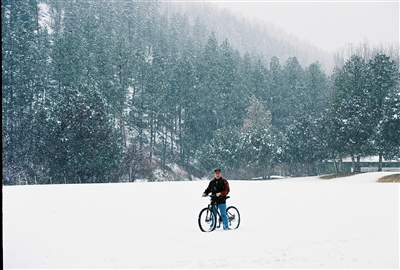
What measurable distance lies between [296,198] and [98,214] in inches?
413

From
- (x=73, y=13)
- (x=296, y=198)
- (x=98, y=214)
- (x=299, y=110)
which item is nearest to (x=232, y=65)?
(x=299, y=110)

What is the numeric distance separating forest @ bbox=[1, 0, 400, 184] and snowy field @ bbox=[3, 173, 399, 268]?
3208 centimetres

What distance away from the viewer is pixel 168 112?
8869cm

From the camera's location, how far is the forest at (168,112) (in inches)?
2194

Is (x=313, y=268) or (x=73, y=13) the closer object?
(x=313, y=268)

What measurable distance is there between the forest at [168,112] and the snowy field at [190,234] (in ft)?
105

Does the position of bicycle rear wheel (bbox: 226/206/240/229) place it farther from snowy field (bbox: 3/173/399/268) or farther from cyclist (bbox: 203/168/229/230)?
cyclist (bbox: 203/168/229/230)

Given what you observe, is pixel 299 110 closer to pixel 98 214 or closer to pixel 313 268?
pixel 98 214

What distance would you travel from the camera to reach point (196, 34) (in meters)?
151

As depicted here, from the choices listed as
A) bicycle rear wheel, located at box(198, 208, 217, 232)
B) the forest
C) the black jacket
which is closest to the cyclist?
the black jacket

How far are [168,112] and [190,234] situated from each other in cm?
7476

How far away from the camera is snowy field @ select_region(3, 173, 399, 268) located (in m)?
10.7

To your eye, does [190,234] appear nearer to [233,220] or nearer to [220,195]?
[220,195]

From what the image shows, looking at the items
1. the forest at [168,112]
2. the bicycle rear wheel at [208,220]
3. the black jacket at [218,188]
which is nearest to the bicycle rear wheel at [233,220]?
the black jacket at [218,188]
